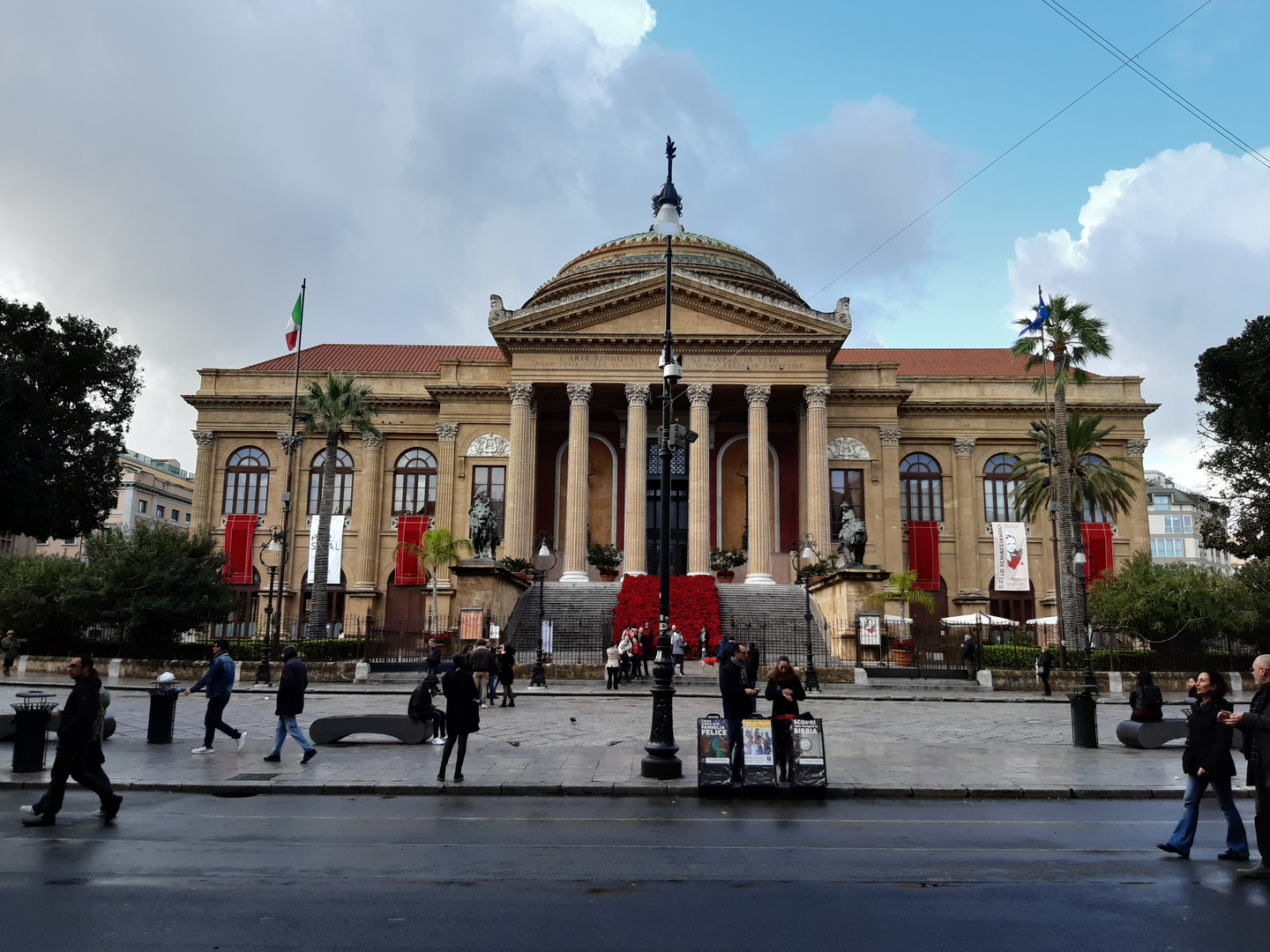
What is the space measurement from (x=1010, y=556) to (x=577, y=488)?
1967cm

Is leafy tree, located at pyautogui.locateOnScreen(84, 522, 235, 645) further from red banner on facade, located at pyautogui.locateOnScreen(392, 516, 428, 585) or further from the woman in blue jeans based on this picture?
the woman in blue jeans

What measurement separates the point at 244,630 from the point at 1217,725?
144 ft

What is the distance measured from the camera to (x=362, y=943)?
580cm

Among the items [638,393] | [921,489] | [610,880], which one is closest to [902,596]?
[921,489]

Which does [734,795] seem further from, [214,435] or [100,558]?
[214,435]

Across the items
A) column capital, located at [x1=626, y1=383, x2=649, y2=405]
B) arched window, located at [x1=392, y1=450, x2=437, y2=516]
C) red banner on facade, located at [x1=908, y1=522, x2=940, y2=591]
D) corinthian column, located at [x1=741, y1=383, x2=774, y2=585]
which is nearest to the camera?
corinthian column, located at [x1=741, y1=383, x2=774, y2=585]

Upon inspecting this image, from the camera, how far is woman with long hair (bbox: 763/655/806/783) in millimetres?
12312

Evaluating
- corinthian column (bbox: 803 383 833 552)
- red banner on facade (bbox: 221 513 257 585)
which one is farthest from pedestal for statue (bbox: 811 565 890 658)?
red banner on facade (bbox: 221 513 257 585)

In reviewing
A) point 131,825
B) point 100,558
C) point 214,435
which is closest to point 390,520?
point 214,435

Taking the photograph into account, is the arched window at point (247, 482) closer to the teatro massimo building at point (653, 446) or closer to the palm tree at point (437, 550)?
the teatro massimo building at point (653, 446)

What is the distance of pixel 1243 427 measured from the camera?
126 ft

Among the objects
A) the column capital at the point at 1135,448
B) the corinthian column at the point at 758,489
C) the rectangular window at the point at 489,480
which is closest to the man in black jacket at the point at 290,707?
the corinthian column at the point at 758,489

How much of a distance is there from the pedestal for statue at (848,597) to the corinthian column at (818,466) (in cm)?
486

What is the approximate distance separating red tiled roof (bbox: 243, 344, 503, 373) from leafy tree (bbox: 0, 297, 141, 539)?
45.0 ft
